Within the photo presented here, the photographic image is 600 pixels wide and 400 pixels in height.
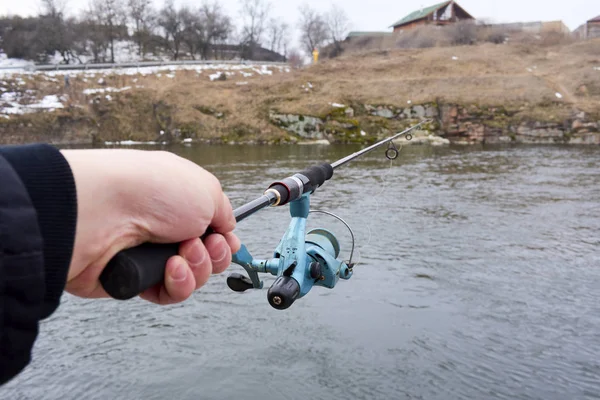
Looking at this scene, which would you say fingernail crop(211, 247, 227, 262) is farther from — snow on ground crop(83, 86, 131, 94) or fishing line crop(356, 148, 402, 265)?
snow on ground crop(83, 86, 131, 94)

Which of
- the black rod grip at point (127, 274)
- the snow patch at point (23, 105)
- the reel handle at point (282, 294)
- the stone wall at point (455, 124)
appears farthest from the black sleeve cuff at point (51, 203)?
the snow patch at point (23, 105)

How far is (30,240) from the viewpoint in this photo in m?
1.03

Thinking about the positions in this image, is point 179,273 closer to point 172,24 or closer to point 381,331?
point 381,331

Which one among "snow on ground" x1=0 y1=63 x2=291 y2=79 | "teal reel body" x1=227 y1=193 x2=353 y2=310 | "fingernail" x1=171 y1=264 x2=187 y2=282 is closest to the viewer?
"fingernail" x1=171 y1=264 x2=187 y2=282

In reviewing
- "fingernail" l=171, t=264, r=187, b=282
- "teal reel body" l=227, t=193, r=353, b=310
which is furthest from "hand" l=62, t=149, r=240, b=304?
"teal reel body" l=227, t=193, r=353, b=310

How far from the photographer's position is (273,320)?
6.08 meters

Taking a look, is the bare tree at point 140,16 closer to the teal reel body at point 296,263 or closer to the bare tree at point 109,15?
the bare tree at point 109,15

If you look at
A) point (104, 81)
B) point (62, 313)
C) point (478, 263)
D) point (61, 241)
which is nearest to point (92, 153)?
point (61, 241)

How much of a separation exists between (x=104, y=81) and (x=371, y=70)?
21.0 meters

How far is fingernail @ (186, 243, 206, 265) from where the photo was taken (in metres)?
1.48

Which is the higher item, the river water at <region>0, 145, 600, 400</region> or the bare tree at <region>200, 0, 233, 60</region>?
the bare tree at <region>200, 0, 233, 60</region>

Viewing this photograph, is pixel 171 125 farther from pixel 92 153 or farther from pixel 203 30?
pixel 92 153

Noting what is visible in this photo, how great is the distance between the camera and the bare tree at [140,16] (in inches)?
2491

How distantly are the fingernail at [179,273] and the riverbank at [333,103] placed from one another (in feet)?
94.7
